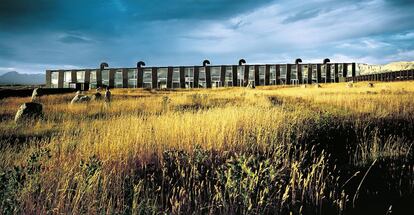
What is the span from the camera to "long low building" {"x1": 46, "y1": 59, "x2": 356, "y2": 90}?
59.4 metres

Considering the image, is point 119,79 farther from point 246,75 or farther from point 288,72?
point 288,72

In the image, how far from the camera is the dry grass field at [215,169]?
5.24 m

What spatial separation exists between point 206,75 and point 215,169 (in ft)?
175

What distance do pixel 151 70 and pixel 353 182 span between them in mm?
53884

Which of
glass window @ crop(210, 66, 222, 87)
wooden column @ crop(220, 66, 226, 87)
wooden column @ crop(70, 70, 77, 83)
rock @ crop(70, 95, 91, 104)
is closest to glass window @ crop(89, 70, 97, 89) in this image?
wooden column @ crop(70, 70, 77, 83)

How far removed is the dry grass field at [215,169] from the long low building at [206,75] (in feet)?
152

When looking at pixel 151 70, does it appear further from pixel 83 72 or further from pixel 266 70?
pixel 266 70

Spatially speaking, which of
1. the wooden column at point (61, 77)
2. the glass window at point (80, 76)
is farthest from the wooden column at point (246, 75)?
the wooden column at point (61, 77)

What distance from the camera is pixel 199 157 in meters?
7.26

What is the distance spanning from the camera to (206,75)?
5956 cm

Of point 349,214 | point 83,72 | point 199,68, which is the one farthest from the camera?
point 83,72

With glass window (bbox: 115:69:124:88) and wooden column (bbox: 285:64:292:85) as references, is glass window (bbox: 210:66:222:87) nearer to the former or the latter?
wooden column (bbox: 285:64:292:85)

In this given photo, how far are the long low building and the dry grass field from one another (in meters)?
46.3

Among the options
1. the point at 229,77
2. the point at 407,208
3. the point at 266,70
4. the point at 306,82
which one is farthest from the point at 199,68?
the point at 407,208
